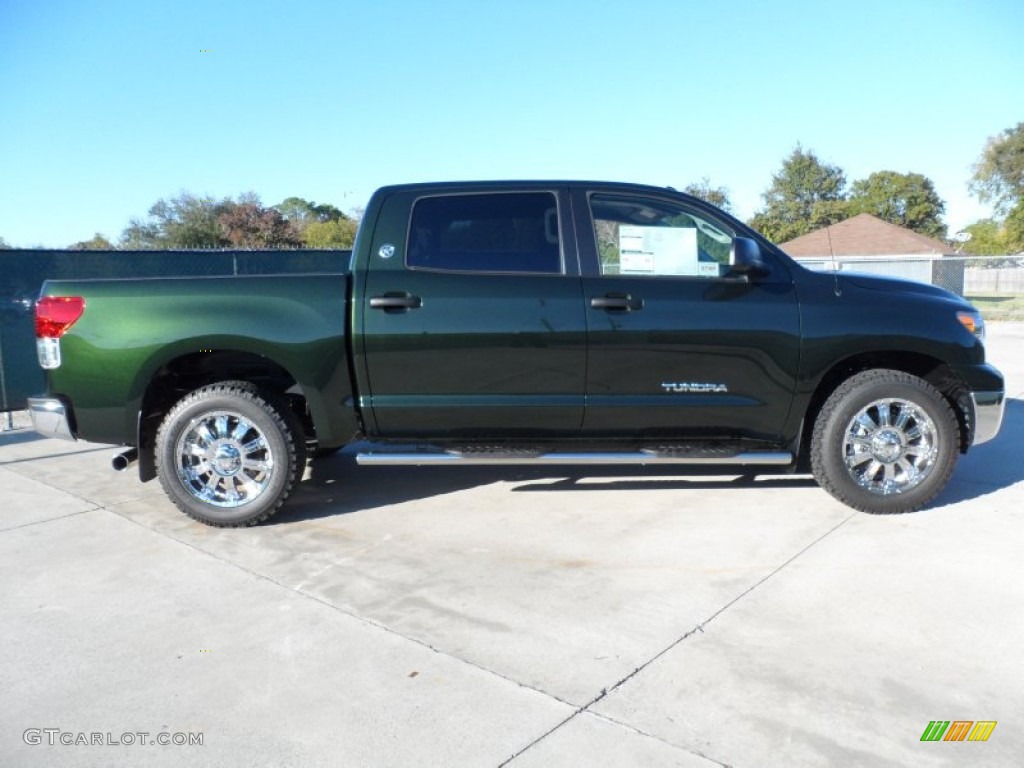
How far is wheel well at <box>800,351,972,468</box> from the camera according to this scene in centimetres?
465

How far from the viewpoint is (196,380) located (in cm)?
484

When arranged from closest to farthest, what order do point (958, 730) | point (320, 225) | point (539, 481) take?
point (958, 730) → point (539, 481) → point (320, 225)

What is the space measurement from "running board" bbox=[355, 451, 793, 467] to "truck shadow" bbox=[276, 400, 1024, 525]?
624mm

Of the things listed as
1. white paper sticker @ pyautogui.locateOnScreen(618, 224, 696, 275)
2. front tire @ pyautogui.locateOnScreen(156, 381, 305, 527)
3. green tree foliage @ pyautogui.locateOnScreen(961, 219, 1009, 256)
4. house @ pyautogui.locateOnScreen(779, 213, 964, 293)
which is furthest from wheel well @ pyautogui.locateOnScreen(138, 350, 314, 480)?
green tree foliage @ pyautogui.locateOnScreen(961, 219, 1009, 256)

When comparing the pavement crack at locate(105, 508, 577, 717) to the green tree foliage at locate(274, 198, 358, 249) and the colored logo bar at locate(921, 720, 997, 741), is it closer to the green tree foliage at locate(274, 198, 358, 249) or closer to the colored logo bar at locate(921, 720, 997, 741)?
the colored logo bar at locate(921, 720, 997, 741)

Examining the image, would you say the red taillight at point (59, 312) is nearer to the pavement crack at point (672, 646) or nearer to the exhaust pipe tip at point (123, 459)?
the exhaust pipe tip at point (123, 459)

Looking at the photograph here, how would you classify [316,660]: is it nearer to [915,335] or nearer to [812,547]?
[812,547]

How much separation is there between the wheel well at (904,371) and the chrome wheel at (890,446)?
255mm

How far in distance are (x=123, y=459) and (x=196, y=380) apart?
25.1 inches

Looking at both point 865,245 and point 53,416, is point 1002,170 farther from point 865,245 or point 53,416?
point 53,416

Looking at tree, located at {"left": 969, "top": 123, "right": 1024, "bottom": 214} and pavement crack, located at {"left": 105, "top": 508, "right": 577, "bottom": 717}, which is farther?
tree, located at {"left": 969, "top": 123, "right": 1024, "bottom": 214}

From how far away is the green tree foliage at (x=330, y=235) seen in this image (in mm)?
43469

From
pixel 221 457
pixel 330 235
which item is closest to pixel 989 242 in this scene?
pixel 330 235

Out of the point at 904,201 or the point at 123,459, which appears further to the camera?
the point at 904,201
